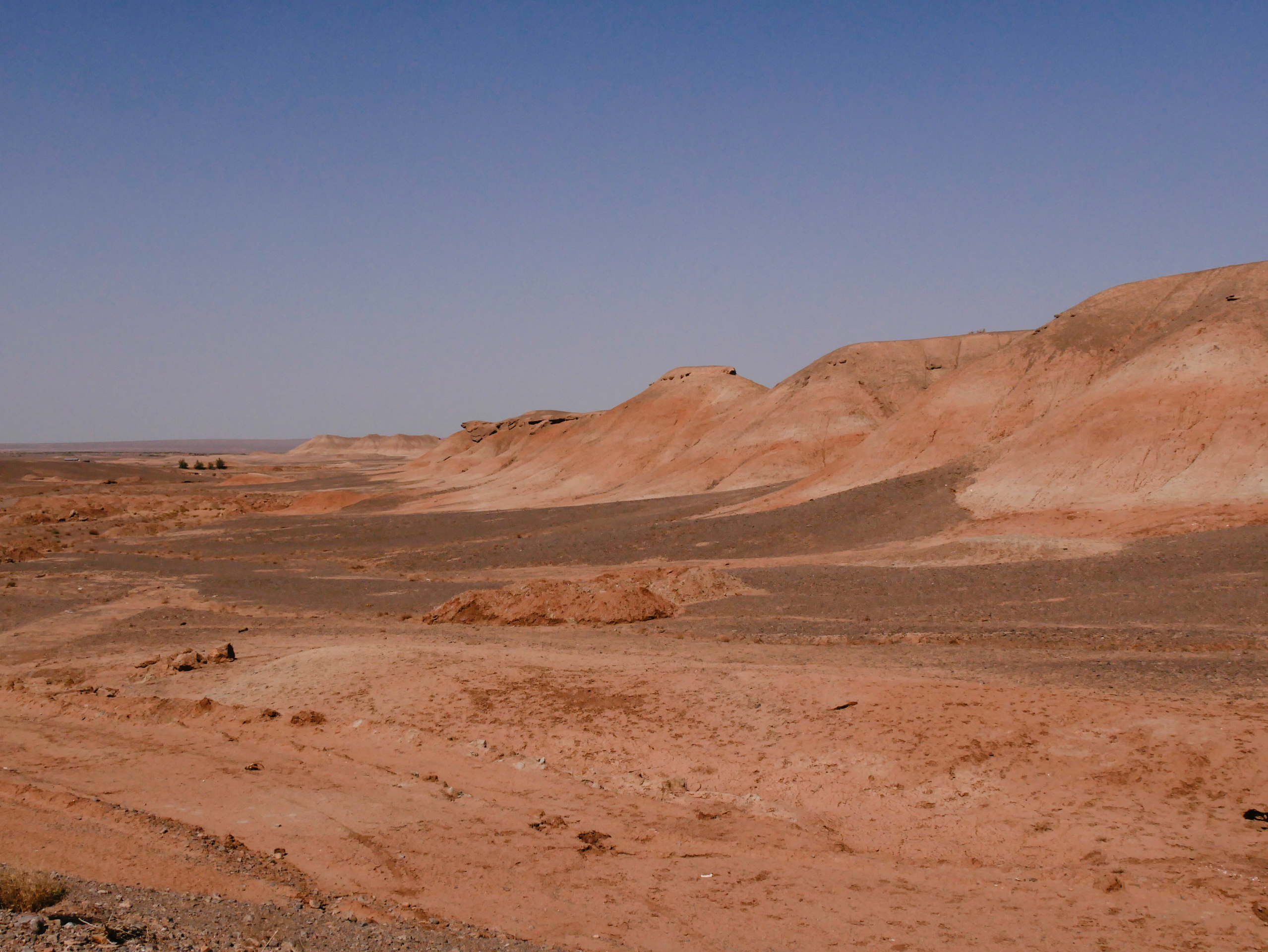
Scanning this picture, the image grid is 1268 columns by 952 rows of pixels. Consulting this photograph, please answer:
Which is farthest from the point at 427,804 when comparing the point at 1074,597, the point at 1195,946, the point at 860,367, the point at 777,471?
the point at 860,367

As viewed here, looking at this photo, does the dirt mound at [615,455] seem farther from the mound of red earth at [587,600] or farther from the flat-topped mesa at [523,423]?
the mound of red earth at [587,600]

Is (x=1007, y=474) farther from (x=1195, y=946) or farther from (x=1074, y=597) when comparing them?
(x=1195, y=946)

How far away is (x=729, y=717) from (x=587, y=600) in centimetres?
1082

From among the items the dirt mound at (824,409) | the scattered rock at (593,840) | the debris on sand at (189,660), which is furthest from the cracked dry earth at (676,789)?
the dirt mound at (824,409)

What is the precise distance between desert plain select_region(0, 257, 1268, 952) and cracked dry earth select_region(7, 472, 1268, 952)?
51 millimetres

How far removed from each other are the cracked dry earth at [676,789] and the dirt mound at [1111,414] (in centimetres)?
1178

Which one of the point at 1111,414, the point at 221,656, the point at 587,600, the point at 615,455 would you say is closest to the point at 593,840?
the point at 221,656

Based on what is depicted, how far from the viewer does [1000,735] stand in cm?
1080

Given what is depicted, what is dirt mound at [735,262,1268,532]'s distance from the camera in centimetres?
2956

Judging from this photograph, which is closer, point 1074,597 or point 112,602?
point 1074,597

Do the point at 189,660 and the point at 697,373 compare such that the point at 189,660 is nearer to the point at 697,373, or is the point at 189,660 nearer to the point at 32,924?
the point at 32,924

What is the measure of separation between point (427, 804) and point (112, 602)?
71.3 feet

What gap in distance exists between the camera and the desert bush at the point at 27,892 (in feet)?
21.0

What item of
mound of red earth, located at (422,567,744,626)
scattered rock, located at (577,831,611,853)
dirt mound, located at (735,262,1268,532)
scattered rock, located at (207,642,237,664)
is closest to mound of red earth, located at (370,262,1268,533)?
dirt mound, located at (735,262,1268,532)
